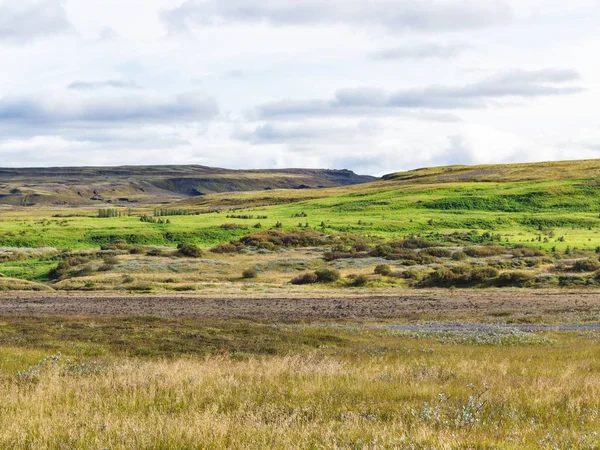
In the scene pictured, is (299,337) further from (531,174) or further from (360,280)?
(531,174)

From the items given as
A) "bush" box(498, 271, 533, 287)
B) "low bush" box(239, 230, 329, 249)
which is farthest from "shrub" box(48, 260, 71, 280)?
"bush" box(498, 271, 533, 287)

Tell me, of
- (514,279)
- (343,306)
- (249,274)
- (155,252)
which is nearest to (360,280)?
(249,274)

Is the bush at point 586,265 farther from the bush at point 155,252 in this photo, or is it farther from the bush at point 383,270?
the bush at point 155,252

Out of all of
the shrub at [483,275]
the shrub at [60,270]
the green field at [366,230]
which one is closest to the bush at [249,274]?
the green field at [366,230]

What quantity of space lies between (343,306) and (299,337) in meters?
16.4

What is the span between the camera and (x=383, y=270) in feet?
197

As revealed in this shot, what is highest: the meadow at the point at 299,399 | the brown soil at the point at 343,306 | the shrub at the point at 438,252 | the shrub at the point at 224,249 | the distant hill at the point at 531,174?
the distant hill at the point at 531,174

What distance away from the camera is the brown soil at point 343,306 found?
35469 mm

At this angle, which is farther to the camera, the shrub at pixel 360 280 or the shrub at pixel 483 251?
the shrub at pixel 483 251

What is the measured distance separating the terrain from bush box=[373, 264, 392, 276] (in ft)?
1.11

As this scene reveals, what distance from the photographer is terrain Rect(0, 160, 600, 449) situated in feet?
30.6

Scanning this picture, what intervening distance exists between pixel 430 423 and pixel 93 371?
779cm

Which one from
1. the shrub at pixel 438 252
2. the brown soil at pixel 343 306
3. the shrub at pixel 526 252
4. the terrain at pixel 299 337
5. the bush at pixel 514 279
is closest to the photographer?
the terrain at pixel 299 337

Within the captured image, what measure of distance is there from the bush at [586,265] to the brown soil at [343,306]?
10.6 m
